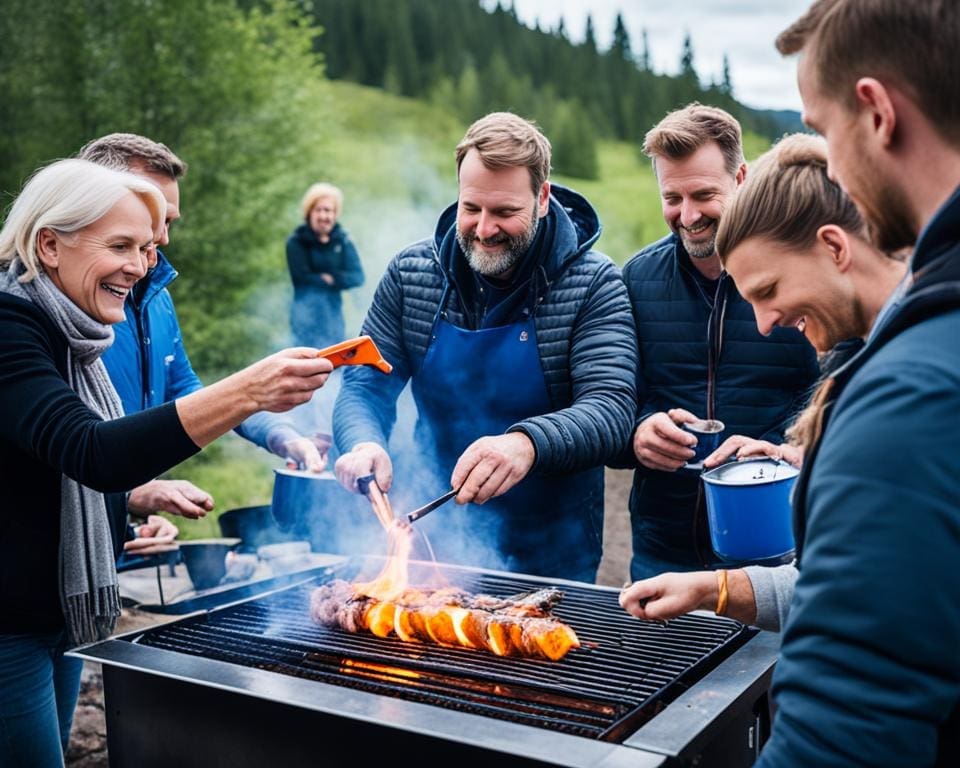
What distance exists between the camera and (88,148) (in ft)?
12.5

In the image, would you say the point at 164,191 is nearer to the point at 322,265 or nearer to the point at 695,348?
the point at 695,348

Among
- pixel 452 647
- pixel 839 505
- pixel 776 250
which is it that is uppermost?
pixel 776 250

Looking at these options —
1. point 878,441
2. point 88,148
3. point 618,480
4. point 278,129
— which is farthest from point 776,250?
point 278,129

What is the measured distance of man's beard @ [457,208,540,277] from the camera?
3602 mm

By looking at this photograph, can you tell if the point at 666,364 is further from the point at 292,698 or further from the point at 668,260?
the point at 292,698

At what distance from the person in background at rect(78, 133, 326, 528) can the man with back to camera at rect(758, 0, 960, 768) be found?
2650 mm

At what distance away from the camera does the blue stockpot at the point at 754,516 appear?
2.78 meters

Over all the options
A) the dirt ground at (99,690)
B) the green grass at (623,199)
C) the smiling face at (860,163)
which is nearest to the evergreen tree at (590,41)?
the green grass at (623,199)

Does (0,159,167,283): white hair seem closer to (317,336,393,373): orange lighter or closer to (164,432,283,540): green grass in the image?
(317,336,393,373): orange lighter

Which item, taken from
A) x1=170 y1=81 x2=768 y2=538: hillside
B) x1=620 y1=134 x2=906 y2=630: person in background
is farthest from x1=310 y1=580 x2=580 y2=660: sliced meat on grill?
x1=170 y1=81 x2=768 y2=538: hillside

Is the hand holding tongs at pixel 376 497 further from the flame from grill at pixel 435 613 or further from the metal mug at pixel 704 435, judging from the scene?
the metal mug at pixel 704 435

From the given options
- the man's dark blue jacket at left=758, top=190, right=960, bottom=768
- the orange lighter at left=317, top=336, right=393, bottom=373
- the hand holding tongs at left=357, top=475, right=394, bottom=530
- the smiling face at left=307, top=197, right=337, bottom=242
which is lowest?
the hand holding tongs at left=357, top=475, right=394, bottom=530

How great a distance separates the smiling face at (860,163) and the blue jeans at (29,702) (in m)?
2.48

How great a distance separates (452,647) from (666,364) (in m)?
1.48
